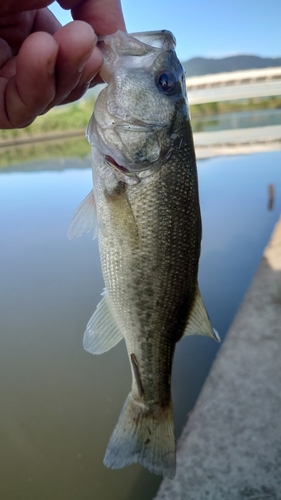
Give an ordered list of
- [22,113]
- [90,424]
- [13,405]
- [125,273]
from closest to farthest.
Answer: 1. [22,113]
2. [125,273]
3. [90,424]
4. [13,405]

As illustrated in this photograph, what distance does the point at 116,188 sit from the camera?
1.40 metres

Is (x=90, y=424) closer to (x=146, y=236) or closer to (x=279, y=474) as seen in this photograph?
(x=279, y=474)

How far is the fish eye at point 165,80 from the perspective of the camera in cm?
142

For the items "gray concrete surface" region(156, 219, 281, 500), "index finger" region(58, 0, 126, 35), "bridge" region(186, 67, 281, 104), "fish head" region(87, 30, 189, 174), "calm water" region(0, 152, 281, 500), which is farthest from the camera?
"bridge" region(186, 67, 281, 104)

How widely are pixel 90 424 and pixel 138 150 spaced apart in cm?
287

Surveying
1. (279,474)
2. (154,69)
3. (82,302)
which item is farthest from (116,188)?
(82,302)

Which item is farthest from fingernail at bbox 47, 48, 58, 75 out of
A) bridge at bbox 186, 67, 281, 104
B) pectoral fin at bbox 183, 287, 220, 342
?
bridge at bbox 186, 67, 281, 104

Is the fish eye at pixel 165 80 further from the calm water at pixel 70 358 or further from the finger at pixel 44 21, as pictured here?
the calm water at pixel 70 358

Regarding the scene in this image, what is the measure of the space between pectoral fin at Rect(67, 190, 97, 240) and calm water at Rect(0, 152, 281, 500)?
226 cm

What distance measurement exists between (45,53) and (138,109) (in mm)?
490

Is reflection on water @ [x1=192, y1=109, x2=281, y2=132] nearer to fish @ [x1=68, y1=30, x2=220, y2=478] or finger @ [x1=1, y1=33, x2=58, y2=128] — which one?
fish @ [x1=68, y1=30, x2=220, y2=478]

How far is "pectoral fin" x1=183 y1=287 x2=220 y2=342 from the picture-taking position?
61.2 inches

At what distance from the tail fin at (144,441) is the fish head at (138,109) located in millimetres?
1006

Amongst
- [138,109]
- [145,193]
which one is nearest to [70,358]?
[145,193]
